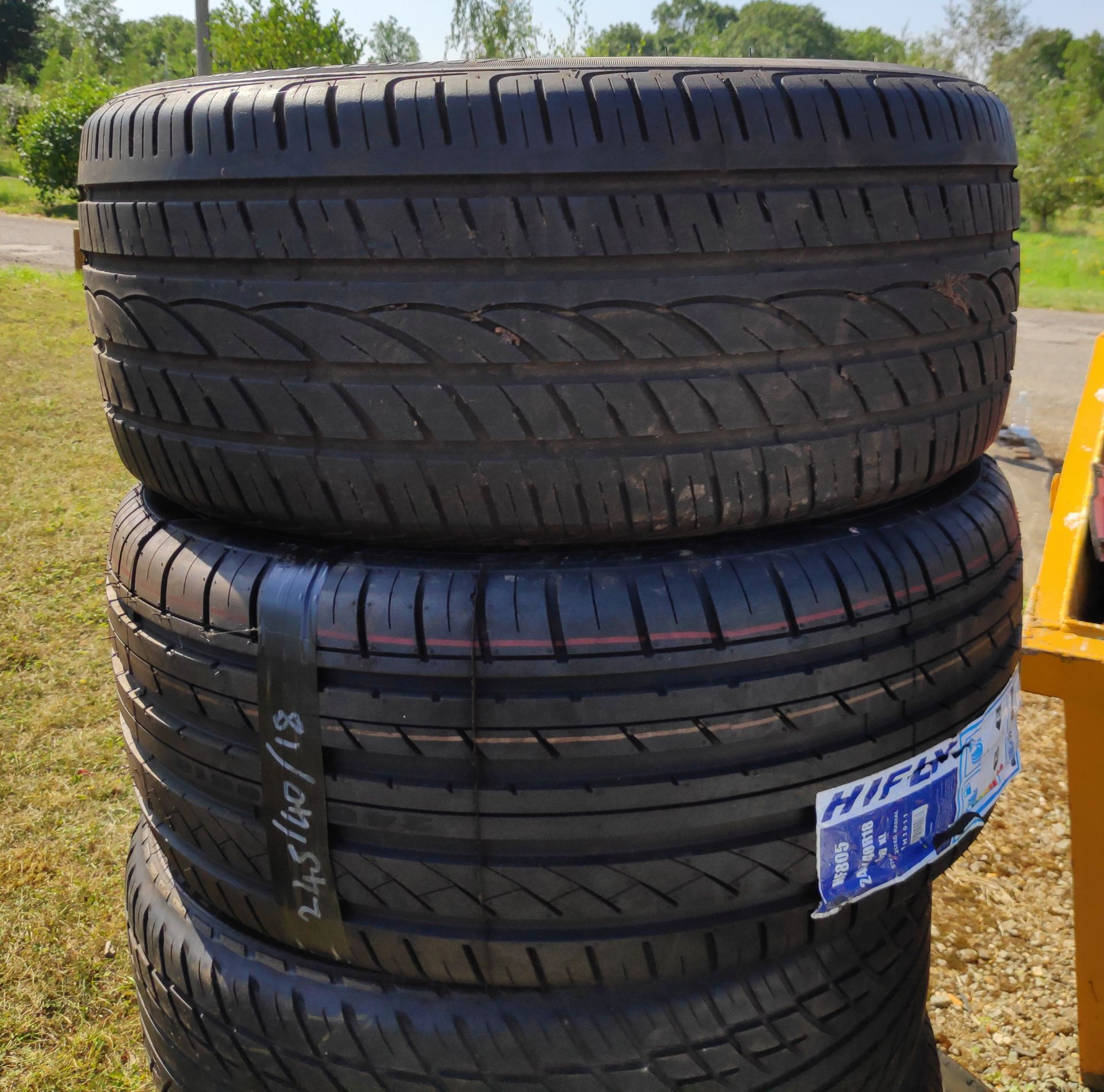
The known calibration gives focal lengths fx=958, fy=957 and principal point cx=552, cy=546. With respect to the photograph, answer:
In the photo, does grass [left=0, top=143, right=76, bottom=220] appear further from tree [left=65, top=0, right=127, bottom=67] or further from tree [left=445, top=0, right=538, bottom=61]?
tree [left=65, top=0, right=127, bottom=67]

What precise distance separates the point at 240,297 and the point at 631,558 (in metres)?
0.62

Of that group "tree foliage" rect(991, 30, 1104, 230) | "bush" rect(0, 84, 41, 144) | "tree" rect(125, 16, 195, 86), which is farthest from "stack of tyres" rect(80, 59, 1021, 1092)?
"tree" rect(125, 16, 195, 86)

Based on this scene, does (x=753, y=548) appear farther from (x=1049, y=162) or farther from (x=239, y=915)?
(x=1049, y=162)

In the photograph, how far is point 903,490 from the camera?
4.63ft

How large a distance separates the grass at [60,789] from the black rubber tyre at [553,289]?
1.49m

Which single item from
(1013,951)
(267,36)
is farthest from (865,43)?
(1013,951)

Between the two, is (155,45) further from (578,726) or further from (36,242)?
(578,726)

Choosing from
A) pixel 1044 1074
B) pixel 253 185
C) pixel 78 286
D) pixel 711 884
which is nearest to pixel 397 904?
pixel 711 884

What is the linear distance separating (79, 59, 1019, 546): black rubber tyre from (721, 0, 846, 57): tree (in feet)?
248

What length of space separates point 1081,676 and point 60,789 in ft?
9.26

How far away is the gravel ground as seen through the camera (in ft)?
7.32

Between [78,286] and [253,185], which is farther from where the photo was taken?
[78,286]

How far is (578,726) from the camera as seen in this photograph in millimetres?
1216

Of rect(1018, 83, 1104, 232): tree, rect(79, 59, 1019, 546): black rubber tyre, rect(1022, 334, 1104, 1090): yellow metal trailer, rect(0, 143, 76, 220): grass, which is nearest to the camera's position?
rect(79, 59, 1019, 546): black rubber tyre
